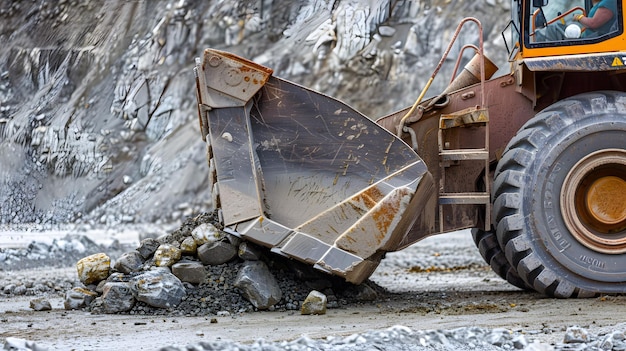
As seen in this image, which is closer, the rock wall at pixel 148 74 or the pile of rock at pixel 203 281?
the pile of rock at pixel 203 281

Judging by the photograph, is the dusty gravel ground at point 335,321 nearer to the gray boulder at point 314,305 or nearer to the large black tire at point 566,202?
the gray boulder at point 314,305

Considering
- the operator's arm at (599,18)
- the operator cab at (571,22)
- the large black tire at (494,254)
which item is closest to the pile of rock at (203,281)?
the large black tire at (494,254)

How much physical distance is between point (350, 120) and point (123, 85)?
5.21 meters

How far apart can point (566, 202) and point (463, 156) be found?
0.82m

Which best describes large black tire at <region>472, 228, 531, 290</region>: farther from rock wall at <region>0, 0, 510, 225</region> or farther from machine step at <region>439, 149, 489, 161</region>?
rock wall at <region>0, 0, 510, 225</region>

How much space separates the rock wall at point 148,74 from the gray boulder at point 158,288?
214 cm

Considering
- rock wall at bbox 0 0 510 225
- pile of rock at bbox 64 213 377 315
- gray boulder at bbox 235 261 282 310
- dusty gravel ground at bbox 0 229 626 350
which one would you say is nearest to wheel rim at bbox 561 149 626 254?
dusty gravel ground at bbox 0 229 626 350

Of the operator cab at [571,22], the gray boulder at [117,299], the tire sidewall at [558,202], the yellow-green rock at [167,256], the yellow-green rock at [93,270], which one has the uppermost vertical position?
the operator cab at [571,22]

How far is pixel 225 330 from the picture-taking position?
5246 mm

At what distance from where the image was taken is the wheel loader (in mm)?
6074

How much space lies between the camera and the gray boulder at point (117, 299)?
6.02 metres

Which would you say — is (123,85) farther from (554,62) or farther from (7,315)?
(554,62)

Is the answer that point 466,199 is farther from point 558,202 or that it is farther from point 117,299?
point 117,299

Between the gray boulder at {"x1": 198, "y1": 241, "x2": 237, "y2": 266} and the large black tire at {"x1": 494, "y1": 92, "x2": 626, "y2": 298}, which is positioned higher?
the large black tire at {"x1": 494, "y1": 92, "x2": 626, "y2": 298}
